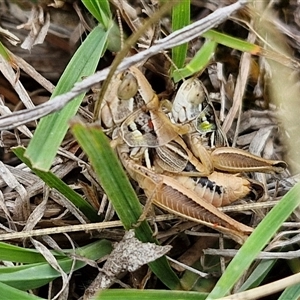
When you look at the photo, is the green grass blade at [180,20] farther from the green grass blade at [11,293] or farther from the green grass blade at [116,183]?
the green grass blade at [11,293]

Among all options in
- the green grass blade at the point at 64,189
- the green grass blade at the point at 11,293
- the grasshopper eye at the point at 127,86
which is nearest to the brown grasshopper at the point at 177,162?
the grasshopper eye at the point at 127,86

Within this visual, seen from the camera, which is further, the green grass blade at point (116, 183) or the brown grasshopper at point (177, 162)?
the brown grasshopper at point (177, 162)

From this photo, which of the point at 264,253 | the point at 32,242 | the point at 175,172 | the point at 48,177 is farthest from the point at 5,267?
the point at 264,253

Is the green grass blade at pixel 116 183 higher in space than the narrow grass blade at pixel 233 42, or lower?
lower

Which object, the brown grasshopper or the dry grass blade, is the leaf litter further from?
the dry grass blade

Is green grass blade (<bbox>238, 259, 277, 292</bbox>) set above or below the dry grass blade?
below

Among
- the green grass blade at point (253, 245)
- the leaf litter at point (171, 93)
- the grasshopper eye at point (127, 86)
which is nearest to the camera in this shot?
the green grass blade at point (253, 245)

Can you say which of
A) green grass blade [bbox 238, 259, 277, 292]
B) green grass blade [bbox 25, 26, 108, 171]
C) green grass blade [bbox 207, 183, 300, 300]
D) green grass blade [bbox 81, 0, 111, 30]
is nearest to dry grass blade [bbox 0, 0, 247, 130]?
green grass blade [bbox 25, 26, 108, 171]
